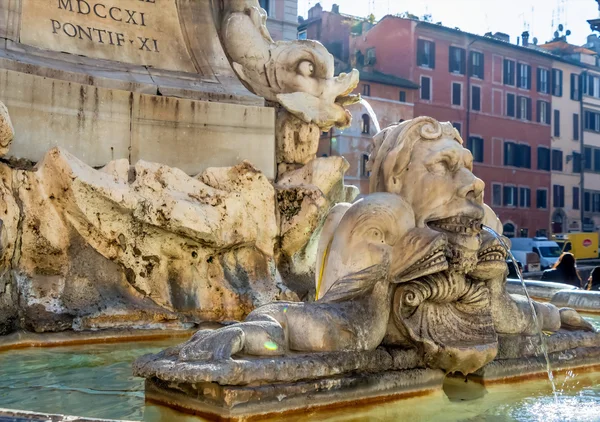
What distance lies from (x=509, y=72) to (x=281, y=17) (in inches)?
687

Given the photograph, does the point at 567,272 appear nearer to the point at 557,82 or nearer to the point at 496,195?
the point at 496,195

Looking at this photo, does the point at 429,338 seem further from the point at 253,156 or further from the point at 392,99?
the point at 392,99

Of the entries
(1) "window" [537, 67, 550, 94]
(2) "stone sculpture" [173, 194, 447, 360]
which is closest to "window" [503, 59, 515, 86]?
(1) "window" [537, 67, 550, 94]

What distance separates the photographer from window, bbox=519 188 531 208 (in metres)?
46.9

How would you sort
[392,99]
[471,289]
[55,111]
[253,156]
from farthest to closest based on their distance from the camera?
[392,99] → [253,156] → [55,111] → [471,289]

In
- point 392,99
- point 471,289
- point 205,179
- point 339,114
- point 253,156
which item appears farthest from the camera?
point 392,99

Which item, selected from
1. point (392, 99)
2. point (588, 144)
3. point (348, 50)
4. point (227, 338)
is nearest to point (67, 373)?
point (227, 338)

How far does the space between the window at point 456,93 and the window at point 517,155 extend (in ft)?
13.7

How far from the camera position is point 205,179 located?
5.61 m

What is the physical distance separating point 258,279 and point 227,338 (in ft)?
8.92

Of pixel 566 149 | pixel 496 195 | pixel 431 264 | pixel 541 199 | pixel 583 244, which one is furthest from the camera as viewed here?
pixel 566 149

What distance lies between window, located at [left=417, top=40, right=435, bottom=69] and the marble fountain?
37173 mm

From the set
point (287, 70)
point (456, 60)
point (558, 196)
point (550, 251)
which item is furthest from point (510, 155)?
point (287, 70)

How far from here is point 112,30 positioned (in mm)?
6176
